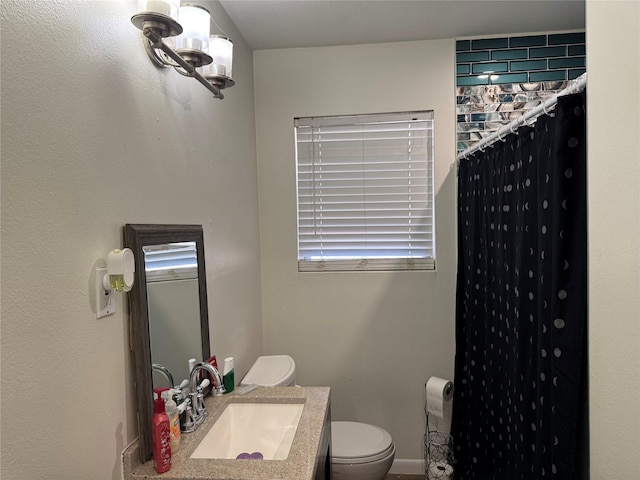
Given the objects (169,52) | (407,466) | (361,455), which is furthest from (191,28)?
(407,466)

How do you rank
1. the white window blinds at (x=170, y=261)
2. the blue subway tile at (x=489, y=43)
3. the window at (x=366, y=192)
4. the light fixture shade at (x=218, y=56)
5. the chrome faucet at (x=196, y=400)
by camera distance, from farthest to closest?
the window at (x=366, y=192)
the blue subway tile at (x=489, y=43)
the light fixture shade at (x=218, y=56)
the chrome faucet at (x=196, y=400)
the white window blinds at (x=170, y=261)

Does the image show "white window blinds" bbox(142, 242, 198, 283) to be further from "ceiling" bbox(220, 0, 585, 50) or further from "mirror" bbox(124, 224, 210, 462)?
"ceiling" bbox(220, 0, 585, 50)

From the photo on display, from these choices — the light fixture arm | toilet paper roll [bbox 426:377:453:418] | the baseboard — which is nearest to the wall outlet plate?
the light fixture arm

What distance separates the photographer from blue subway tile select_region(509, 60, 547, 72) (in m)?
2.44

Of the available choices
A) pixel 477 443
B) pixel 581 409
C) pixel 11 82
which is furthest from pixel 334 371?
pixel 11 82

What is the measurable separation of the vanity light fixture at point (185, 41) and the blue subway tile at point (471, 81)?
58.2 inches

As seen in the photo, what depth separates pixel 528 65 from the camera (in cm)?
244

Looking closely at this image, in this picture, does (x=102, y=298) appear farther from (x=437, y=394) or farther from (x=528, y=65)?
(x=528, y=65)

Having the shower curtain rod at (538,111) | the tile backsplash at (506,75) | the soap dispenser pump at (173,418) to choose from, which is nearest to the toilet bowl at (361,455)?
the soap dispenser pump at (173,418)

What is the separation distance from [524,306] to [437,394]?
3.59ft

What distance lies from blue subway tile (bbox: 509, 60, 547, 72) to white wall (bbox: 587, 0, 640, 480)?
163 cm

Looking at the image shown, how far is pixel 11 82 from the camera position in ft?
2.61

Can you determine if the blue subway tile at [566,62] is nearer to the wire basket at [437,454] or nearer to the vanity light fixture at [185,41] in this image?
the vanity light fixture at [185,41]

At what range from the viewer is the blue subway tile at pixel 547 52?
2414 mm
